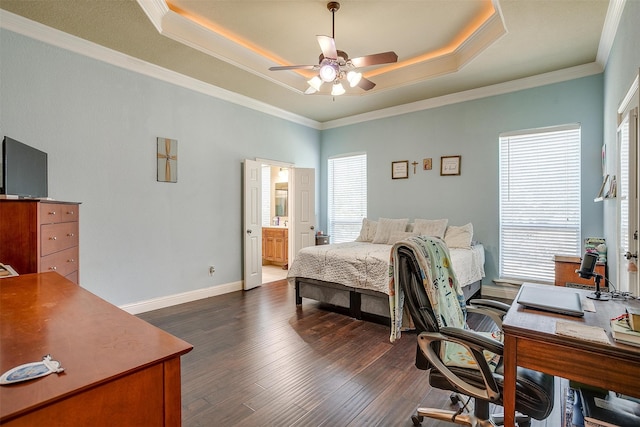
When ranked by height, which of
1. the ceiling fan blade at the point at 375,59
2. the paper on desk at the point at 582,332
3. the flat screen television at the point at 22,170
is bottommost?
the paper on desk at the point at 582,332

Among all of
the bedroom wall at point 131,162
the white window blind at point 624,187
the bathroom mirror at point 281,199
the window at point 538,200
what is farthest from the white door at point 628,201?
the bathroom mirror at point 281,199

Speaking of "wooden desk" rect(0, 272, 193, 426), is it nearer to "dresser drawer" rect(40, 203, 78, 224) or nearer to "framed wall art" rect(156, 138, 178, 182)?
"dresser drawer" rect(40, 203, 78, 224)

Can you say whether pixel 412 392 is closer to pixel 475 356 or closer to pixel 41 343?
pixel 475 356

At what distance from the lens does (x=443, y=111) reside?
5.11 meters

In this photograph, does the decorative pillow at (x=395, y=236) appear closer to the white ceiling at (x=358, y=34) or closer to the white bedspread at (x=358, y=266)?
the white bedspread at (x=358, y=266)

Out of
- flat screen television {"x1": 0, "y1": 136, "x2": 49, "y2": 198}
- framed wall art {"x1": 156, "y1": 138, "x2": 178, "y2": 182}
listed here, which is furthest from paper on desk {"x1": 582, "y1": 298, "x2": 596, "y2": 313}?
framed wall art {"x1": 156, "y1": 138, "x2": 178, "y2": 182}

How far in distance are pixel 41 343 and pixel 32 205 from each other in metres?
1.80

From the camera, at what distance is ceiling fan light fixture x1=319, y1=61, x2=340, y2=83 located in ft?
10.0

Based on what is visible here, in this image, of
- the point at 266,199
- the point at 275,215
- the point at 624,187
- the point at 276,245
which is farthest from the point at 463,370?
the point at 266,199

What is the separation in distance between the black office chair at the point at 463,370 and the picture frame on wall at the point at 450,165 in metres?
3.53

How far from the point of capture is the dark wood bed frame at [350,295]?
11.5 ft

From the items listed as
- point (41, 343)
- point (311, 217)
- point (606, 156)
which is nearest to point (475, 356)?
point (41, 343)

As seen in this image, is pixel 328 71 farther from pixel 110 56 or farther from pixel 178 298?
pixel 178 298

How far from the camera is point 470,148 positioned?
15.9 feet
